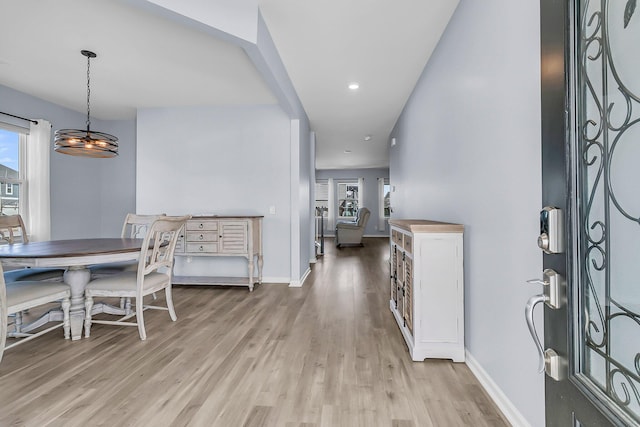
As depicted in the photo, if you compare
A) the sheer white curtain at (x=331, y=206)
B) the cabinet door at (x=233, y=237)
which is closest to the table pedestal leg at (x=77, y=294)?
the cabinet door at (x=233, y=237)

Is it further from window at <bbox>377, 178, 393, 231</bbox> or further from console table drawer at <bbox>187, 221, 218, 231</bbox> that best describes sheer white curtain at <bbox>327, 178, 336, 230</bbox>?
console table drawer at <bbox>187, 221, 218, 231</bbox>

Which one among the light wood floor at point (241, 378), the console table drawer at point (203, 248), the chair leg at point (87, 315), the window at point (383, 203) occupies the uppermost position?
the window at point (383, 203)

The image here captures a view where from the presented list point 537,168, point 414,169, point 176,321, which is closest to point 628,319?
point 537,168

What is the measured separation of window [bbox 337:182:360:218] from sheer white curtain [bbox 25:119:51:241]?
338 inches

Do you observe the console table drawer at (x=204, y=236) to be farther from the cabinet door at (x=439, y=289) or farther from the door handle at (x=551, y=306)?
the door handle at (x=551, y=306)

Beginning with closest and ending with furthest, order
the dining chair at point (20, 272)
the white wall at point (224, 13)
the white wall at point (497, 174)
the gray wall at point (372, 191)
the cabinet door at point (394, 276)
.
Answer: the white wall at point (497, 174) < the white wall at point (224, 13) < the dining chair at point (20, 272) < the cabinet door at point (394, 276) < the gray wall at point (372, 191)

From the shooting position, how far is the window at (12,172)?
12.5ft

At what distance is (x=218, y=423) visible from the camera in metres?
1.46

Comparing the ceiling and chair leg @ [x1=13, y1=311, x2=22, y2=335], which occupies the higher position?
the ceiling

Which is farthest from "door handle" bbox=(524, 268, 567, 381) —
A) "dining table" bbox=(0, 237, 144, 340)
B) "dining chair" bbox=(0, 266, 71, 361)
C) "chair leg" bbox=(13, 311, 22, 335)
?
"chair leg" bbox=(13, 311, 22, 335)

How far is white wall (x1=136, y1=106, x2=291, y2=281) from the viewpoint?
14.1ft

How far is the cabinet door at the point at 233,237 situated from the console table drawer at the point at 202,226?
106mm

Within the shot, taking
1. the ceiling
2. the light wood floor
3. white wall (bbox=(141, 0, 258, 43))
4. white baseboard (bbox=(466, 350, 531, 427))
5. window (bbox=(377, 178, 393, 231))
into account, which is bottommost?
the light wood floor

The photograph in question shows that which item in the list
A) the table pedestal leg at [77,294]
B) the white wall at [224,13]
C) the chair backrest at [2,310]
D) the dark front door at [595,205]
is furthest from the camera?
the table pedestal leg at [77,294]
